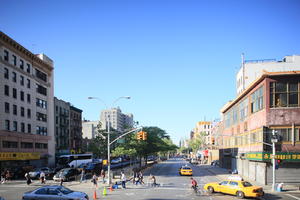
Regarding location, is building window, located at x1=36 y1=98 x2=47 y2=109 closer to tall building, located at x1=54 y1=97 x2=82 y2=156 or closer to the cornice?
the cornice

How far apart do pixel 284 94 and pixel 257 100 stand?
4.70 m

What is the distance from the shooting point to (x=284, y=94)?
3541 centimetres

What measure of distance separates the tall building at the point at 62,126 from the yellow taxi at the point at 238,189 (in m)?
55.3

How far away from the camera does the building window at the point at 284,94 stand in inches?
1387

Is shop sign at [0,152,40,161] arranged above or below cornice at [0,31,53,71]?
below

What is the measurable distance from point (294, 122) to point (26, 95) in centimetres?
4829

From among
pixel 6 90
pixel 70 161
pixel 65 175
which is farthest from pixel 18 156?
pixel 65 175

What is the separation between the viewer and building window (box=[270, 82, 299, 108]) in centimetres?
3522

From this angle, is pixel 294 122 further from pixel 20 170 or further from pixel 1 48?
pixel 1 48

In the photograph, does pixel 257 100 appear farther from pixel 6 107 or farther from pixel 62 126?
pixel 62 126

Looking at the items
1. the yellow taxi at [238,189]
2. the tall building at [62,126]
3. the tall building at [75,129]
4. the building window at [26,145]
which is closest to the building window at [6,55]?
the building window at [26,145]

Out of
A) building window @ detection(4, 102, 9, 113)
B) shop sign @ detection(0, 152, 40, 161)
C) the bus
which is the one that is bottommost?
the bus

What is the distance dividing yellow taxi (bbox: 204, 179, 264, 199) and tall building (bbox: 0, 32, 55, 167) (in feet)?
115

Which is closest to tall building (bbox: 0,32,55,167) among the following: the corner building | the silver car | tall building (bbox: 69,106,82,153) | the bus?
Result: the bus
